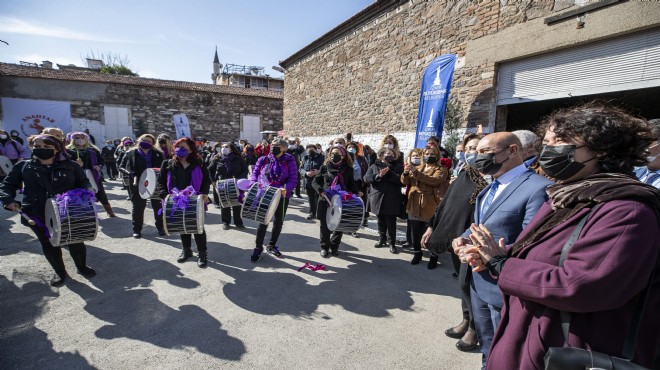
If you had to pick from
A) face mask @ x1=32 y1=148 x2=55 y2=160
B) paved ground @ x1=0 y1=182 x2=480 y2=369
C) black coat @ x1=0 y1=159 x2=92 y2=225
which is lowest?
paved ground @ x1=0 y1=182 x2=480 y2=369

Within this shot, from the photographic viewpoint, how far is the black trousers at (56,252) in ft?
12.6

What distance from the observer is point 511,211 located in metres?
2.07

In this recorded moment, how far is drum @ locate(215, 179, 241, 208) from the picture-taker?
20.0 ft

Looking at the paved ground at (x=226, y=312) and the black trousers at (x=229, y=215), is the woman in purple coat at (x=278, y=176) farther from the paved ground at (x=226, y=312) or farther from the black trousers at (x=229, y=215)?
the black trousers at (x=229, y=215)

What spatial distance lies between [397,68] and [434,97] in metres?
2.55

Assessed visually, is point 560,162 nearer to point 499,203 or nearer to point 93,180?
point 499,203

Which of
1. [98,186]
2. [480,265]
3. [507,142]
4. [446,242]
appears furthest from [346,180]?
[98,186]

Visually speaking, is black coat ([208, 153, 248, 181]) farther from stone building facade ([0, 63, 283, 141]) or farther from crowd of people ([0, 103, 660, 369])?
stone building facade ([0, 63, 283, 141])

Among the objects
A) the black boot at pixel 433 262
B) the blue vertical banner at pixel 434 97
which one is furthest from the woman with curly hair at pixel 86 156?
the blue vertical banner at pixel 434 97

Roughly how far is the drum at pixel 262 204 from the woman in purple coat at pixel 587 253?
3188 millimetres

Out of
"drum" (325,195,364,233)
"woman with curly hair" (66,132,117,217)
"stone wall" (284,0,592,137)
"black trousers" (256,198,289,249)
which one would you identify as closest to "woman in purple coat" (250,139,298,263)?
"black trousers" (256,198,289,249)

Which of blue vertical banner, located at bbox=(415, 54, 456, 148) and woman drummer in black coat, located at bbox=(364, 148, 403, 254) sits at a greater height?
blue vertical banner, located at bbox=(415, 54, 456, 148)

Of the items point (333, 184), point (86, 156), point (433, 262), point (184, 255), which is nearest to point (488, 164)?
point (433, 262)

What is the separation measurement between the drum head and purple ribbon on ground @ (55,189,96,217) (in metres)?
0.04
